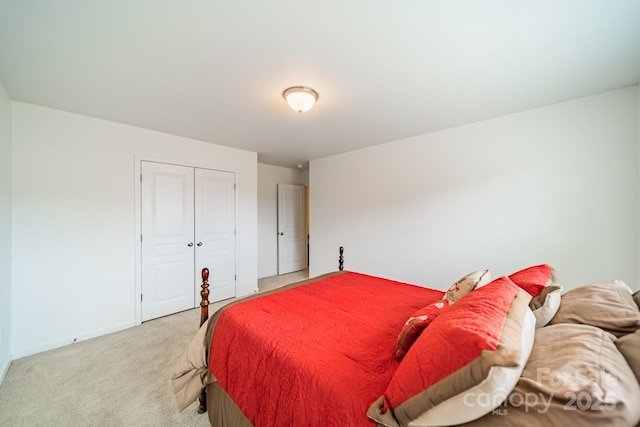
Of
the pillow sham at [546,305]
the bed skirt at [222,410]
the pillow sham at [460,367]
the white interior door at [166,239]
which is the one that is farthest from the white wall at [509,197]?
the bed skirt at [222,410]

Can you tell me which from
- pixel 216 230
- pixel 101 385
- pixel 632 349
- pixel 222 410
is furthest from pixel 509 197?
pixel 101 385

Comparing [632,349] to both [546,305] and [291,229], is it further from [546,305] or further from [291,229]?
[291,229]

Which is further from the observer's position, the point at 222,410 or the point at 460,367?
the point at 222,410

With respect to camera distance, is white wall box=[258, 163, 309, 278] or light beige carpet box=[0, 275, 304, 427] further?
white wall box=[258, 163, 309, 278]

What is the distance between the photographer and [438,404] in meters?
0.73

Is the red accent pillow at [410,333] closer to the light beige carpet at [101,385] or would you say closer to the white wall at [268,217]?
the light beige carpet at [101,385]

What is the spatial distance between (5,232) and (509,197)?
16.2 ft

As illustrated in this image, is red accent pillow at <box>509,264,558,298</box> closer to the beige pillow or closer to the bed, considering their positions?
the bed

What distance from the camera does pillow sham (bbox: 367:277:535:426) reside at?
661 millimetres

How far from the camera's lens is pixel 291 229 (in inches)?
216

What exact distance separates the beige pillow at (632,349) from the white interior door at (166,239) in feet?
12.8

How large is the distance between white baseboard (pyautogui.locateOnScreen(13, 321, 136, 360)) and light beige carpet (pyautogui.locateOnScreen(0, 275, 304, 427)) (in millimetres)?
69

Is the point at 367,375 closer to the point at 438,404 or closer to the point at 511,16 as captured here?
the point at 438,404

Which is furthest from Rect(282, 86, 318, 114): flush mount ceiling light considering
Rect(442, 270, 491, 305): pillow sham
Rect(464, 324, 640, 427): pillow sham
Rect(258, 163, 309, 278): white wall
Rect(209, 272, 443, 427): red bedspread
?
Rect(258, 163, 309, 278): white wall
